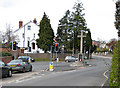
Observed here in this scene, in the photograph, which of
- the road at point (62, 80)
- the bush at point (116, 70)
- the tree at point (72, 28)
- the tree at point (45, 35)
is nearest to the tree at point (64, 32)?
the tree at point (72, 28)

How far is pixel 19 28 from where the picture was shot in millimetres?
70125

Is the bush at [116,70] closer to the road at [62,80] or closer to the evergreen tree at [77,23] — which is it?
the road at [62,80]

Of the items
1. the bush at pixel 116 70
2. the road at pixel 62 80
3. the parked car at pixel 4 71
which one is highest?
the bush at pixel 116 70

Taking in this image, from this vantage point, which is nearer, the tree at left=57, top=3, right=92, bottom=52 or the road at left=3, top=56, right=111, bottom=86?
the road at left=3, top=56, right=111, bottom=86

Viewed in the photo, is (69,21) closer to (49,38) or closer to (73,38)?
(73,38)

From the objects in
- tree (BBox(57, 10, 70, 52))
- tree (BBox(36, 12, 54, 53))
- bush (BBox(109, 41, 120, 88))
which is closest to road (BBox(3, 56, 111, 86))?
bush (BBox(109, 41, 120, 88))

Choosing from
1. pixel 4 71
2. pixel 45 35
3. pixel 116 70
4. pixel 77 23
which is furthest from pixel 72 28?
pixel 116 70

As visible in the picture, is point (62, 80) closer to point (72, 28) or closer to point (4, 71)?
point (4, 71)

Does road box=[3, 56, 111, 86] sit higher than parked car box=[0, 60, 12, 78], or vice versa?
parked car box=[0, 60, 12, 78]

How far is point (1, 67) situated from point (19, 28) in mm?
55760

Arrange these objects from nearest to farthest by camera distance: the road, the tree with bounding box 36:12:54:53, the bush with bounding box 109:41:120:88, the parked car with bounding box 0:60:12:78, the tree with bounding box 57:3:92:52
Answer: the bush with bounding box 109:41:120:88 → the road → the parked car with bounding box 0:60:12:78 → the tree with bounding box 36:12:54:53 → the tree with bounding box 57:3:92:52

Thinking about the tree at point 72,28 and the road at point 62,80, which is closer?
the road at point 62,80

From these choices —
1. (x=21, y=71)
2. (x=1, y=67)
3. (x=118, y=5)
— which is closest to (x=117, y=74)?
(x=118, y=5)

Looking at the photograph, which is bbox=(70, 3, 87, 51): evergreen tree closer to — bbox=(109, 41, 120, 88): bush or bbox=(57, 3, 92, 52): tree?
bbox=(57, 3, 92, 52): tree
